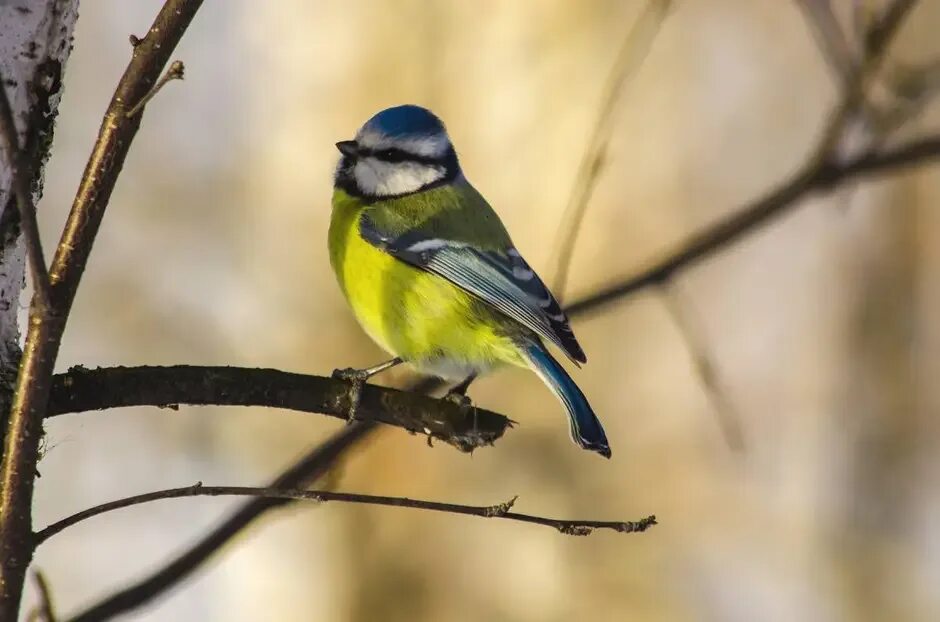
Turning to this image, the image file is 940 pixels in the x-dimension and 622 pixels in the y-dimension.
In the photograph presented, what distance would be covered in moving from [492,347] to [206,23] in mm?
2604

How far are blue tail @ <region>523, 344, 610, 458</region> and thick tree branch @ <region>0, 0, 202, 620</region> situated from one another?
0.61m

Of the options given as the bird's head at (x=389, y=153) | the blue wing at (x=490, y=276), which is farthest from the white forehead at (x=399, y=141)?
the blue wing at (x=490, y=276)

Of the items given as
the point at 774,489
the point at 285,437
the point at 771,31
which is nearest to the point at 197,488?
the point at 285,437

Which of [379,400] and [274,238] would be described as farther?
[274,238]

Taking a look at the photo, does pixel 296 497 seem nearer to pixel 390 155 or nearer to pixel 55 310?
pixel 55 310

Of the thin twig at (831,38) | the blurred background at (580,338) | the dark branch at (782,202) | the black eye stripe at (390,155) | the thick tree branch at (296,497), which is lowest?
the thick tree branch at (296,497)

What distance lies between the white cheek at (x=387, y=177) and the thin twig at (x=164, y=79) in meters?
0.94

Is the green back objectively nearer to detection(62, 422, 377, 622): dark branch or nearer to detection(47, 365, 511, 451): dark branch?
detection(62, 422, 377, 622): dark branch

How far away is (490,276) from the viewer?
4.71 feet

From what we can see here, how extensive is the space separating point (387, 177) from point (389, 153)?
4cm

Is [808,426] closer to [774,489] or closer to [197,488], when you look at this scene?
[774,489]

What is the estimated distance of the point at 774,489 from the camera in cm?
329

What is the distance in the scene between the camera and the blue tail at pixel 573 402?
3.78ft

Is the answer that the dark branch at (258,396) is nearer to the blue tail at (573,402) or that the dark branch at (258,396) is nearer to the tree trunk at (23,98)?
the tree trunk at (23,98)
